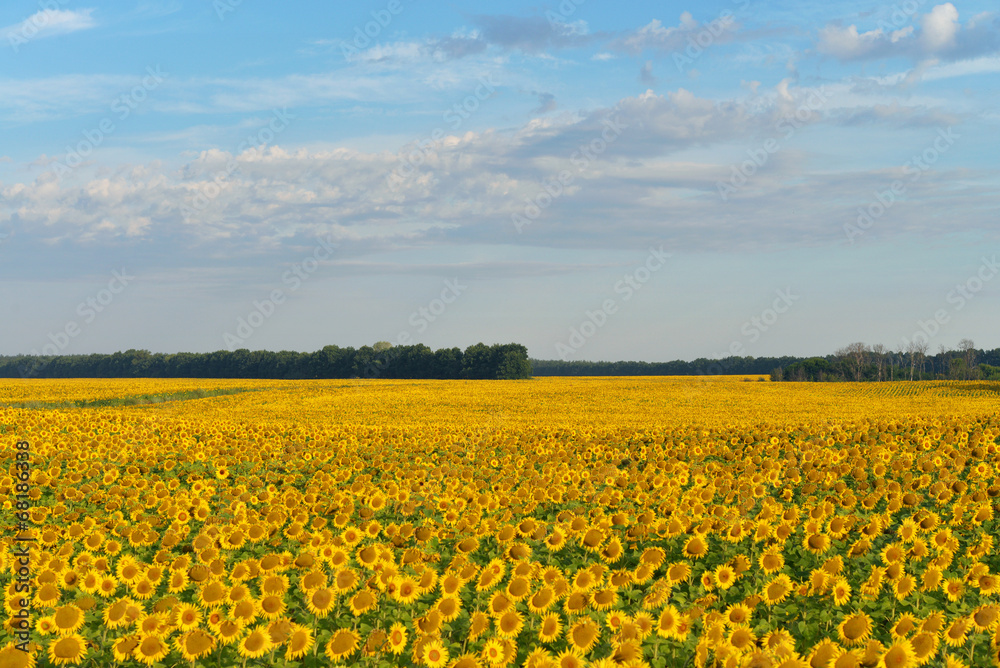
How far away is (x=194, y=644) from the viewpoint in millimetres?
5801

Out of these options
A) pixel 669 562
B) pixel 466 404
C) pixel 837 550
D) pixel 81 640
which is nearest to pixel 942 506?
pixel 837 550

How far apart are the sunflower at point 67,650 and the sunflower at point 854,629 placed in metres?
6.44

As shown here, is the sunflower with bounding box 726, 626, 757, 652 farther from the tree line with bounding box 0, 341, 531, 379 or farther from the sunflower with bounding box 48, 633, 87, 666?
the tree line with bounding box 0, 341, 531, 379

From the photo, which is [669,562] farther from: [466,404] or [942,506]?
[466,404]

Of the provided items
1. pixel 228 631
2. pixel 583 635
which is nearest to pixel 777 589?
pixel 583 635

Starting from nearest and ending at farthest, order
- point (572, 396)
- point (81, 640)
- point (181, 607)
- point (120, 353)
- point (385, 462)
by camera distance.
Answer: point (81, 640), point (181, 607), point (385, 462), point (572, 396), point (120, 353)

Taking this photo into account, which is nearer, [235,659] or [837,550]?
[235,659]

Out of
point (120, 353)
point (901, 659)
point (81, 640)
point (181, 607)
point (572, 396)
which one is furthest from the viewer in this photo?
point (120, 353)

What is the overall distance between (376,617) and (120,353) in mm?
142034

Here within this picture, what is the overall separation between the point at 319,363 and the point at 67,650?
10894 cm

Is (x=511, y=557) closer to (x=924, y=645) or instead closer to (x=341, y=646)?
(x=341, y=646)

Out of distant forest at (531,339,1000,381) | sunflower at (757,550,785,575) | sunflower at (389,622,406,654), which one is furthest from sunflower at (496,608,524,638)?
distant forest at (531,339,1000,381)

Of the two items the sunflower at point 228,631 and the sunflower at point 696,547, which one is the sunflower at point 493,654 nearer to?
the sunflower at point 228,631

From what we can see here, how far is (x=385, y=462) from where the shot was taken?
47.3ft
